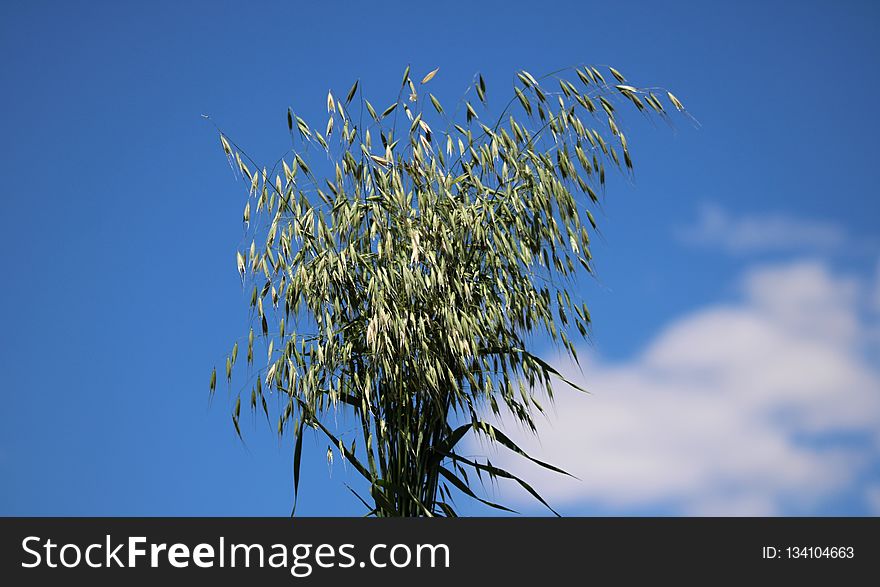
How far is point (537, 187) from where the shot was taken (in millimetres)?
4789

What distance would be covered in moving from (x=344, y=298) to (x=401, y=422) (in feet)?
2.15

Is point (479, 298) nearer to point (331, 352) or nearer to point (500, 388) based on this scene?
point (500, 388)
